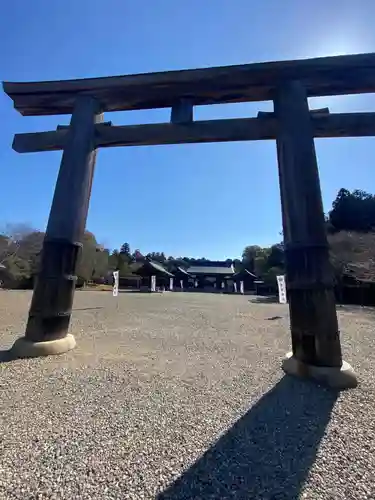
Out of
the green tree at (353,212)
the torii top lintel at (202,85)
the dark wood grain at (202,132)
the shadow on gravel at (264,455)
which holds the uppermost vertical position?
the green tree at (353,212)

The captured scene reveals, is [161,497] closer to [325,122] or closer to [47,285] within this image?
[47,285]

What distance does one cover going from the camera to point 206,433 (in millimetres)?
1875

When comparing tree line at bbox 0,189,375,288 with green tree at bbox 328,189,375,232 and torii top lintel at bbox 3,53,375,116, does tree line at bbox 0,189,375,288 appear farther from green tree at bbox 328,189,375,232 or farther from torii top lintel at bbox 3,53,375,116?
torii top lintel at bbox 3,53,375,116

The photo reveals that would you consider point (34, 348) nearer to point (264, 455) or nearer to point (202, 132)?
point (264, 455)

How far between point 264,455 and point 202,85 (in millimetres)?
3948

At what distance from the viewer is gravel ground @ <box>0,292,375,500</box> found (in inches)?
55.1

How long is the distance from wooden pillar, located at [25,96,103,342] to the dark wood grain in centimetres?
23

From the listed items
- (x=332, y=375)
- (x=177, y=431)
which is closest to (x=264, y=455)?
(x=177, y=431)

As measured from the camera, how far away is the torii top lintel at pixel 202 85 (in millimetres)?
3508

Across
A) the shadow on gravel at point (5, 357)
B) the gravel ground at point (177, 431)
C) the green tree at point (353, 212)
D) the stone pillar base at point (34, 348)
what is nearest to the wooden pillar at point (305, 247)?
the gravel ground at point (177, 431)

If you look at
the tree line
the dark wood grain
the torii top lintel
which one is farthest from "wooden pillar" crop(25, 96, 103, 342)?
the tree line

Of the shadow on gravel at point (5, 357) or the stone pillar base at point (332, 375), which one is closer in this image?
the stone pillar base at point (332, 375)

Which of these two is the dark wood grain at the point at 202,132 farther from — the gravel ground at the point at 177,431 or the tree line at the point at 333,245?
the tree line at the point at 333,245

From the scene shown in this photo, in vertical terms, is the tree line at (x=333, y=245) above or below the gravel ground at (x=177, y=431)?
above
